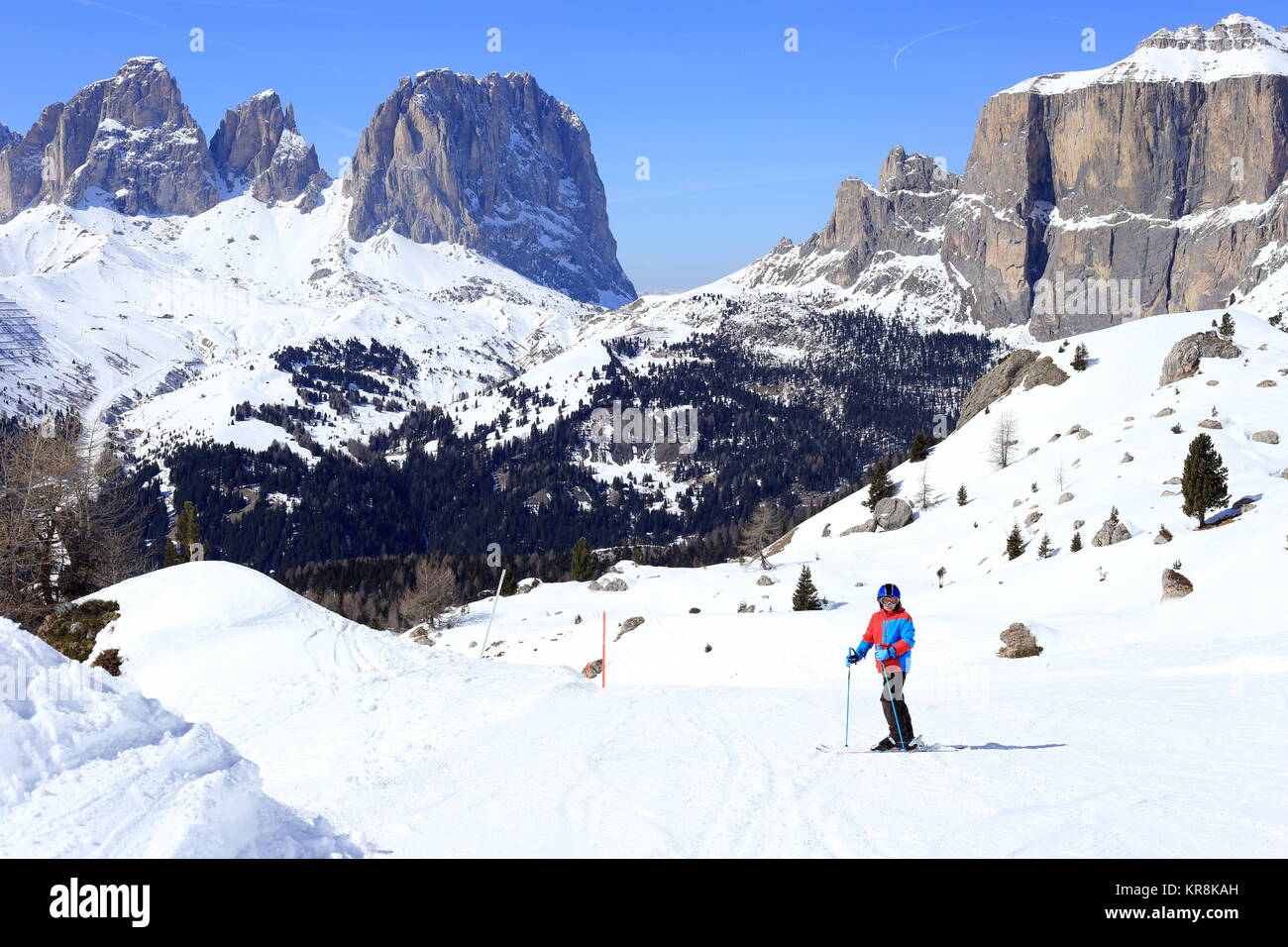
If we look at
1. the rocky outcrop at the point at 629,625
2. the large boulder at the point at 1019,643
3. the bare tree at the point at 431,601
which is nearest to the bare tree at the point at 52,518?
the rocky outcrop at the point at 629,625

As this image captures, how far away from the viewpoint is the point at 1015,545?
47.2m

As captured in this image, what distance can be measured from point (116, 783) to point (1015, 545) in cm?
4731

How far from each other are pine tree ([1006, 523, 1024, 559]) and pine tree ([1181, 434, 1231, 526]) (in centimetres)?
973

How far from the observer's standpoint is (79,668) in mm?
9773

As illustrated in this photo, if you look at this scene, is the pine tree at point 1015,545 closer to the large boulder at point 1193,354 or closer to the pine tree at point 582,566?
the large boulder at point 1193,354

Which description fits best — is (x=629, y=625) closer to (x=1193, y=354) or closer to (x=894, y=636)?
(x=894, y=636)

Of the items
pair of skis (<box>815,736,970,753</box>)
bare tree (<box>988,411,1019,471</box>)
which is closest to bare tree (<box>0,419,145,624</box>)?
pair of skis (<box>815,736,970,753</box>)

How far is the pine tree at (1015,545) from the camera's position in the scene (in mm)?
46875

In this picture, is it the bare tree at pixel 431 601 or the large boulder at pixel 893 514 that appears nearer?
the large boulder at pixel 893 514

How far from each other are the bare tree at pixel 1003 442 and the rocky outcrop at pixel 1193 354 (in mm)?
13323

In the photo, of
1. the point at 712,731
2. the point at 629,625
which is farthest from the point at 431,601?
the point at 712,731

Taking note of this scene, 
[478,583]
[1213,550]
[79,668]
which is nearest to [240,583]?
[79,668]

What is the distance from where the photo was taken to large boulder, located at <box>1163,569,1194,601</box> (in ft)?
97.0
